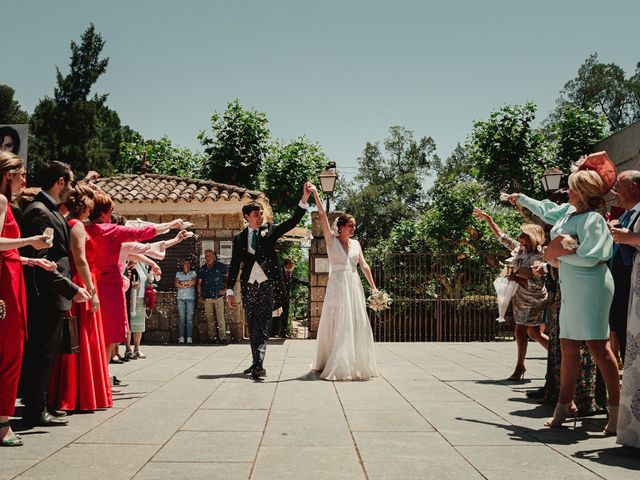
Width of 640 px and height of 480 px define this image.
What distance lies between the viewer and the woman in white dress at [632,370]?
403cm

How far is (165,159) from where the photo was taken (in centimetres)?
3600

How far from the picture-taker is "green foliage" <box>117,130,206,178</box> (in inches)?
1369

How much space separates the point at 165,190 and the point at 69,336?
10471mm

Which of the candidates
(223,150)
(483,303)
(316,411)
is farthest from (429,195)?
(316,411)

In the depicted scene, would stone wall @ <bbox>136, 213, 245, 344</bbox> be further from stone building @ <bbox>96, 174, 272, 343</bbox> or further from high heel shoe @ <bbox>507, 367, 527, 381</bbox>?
high heel shoe @ <bbox>507, 367, 527, 381</bbox>

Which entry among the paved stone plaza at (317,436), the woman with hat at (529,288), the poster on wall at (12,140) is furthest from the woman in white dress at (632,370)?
the poster on wall at (12,140)

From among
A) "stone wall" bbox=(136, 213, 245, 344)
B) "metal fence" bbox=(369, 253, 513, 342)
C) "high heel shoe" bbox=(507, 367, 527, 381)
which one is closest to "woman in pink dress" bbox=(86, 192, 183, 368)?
"high heel shoe" bbox=(507, 367, 527, 381)

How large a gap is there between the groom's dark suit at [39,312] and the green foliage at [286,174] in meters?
24.0

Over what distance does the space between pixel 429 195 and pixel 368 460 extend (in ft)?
174

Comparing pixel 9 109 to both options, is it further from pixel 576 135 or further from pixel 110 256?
pixel 110 256

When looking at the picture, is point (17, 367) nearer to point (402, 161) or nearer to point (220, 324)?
point (220, 324)

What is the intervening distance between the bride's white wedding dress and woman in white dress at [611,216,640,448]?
3.83 m

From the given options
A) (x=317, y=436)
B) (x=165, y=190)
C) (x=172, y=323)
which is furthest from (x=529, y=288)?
(x=165, y=190)

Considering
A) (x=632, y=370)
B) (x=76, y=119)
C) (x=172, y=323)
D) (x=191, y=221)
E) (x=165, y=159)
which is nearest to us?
(x=632, y=370)
